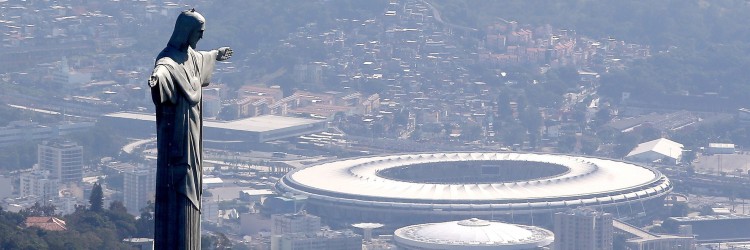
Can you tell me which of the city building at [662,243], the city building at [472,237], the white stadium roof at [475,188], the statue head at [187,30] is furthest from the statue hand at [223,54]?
the white stadium roof at [475,188]

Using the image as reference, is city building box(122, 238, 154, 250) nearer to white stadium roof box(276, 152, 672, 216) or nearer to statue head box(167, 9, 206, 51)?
white stadium roof box(276, 152, 672, 216)

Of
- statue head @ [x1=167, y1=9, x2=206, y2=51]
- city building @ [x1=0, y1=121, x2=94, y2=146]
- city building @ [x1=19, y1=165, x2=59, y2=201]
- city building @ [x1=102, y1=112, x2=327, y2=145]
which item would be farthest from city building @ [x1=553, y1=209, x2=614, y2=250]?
statue head @ [x1=167, y1=9, x2=206, y2=51]

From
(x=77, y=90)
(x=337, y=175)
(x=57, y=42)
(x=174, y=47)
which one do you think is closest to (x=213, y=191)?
(x=337, y=175)

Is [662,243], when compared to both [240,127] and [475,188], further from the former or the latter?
[240,127]

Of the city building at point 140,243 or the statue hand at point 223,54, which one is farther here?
the city building at point 140,243

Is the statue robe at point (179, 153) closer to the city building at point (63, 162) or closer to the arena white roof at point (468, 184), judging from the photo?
the arena white roof at point (468, 184)
